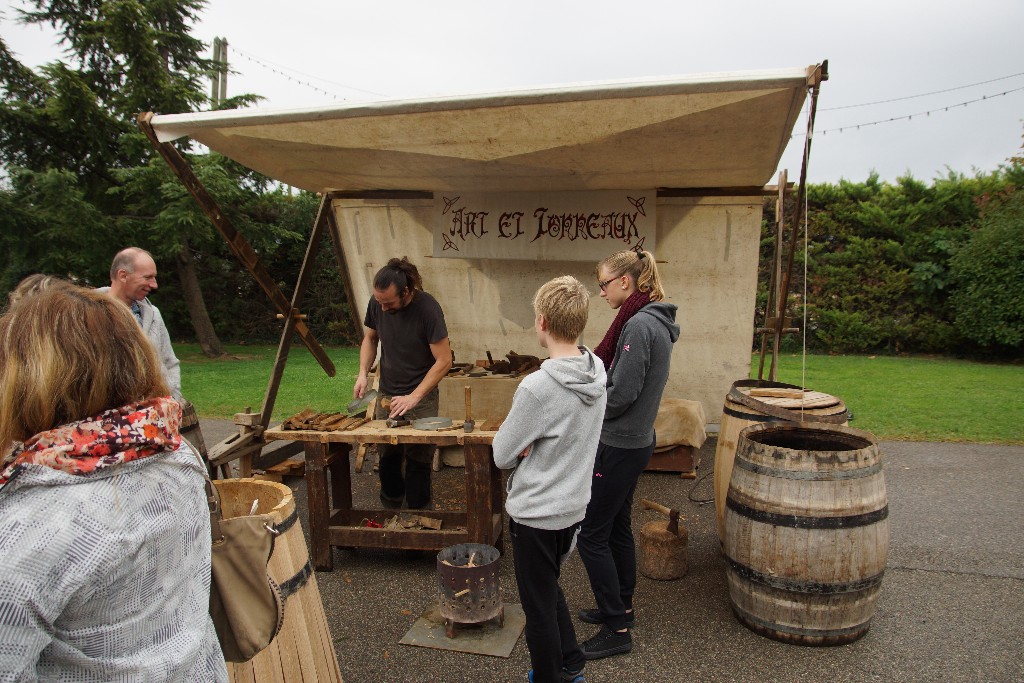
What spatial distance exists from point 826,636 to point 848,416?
3.81 ft

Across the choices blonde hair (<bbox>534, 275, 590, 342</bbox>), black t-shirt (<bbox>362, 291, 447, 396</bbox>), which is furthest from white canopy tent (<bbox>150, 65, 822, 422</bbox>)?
blonde hair (<bbox>534, 275, 590, 342</bbox>)

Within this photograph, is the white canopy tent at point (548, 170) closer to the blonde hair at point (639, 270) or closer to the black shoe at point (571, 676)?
the blonde hair at point (639, 270)

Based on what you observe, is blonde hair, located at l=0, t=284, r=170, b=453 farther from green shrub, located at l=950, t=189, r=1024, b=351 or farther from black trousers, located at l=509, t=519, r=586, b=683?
green shrub, located at l=950, t=189, r=1024, b=351

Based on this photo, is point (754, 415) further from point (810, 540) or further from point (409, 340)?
point (409, 340)

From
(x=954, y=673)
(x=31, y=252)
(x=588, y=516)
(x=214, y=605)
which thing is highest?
(x=31, y=252)

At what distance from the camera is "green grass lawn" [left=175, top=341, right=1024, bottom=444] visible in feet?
23.5

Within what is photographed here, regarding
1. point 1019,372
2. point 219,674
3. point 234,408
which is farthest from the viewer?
point 1019,372

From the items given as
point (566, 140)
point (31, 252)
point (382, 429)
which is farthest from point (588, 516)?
point (31, 252)

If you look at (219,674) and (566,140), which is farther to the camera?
(566,140)

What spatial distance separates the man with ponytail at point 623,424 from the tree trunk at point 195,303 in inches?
479

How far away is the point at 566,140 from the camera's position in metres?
3.94

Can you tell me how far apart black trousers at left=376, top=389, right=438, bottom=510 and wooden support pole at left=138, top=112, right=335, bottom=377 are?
1.51 m

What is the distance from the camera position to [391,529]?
377 centimetres

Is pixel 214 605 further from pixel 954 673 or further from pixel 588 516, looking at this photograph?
pixel 954 673
